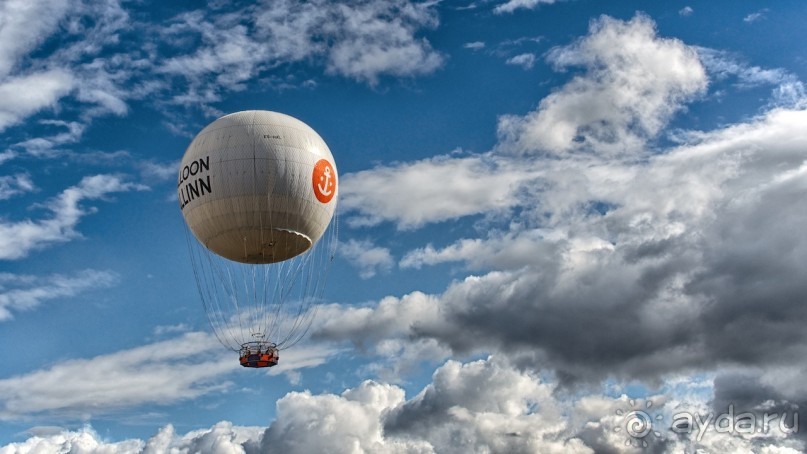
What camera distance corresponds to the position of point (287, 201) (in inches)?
4001

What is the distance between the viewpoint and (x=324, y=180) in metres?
105

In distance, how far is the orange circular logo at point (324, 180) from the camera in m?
104

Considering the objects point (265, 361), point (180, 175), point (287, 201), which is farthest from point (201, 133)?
point (265, 361)

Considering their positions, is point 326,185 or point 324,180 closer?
point 324,180

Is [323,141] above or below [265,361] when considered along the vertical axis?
above

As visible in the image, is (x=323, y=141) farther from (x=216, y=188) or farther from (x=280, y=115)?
(x=216, y=188)

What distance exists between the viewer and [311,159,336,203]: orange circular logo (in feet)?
340

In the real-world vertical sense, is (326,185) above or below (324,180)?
below

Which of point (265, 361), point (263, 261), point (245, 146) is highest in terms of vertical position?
point (245, 146)

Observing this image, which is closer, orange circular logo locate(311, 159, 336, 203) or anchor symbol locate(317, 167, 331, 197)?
orange circular logo locate(311, 159, 336, 203)

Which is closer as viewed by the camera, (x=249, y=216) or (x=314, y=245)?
(x=249, y=216)

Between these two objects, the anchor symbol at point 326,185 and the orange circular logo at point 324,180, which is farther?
the anchor symbol at point 326,185

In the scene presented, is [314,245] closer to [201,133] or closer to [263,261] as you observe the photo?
[263,261]

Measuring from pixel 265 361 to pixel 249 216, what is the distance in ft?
44.6
